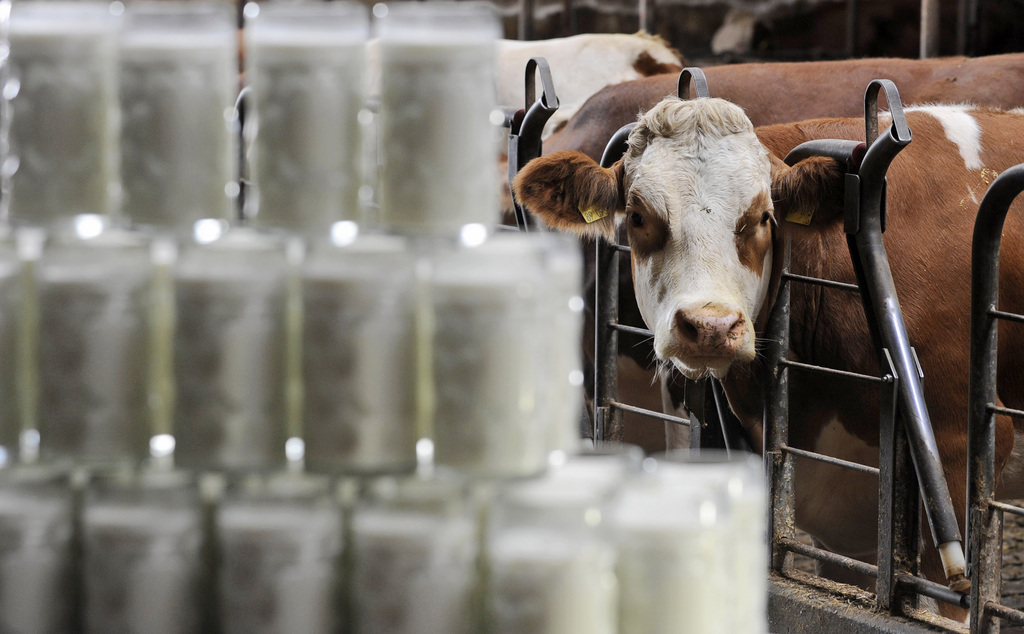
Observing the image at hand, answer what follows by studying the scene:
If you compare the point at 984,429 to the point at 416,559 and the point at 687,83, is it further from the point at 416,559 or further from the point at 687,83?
the point at 416,559

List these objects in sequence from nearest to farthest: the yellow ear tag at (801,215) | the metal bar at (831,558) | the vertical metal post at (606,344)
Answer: the metal bar at (831,558)
the yellow ear tag at (801,215)
the vertical metal post at (606,344)

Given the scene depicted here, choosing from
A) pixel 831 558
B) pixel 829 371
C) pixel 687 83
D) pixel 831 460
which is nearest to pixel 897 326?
pixel 829 371

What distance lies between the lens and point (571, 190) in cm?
311

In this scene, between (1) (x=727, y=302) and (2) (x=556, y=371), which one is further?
(1) (x=727, y=302)

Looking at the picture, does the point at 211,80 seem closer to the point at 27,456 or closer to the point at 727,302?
the point at 27,456

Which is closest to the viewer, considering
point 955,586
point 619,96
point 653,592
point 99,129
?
point 653,592

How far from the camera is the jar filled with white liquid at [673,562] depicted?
1.24m

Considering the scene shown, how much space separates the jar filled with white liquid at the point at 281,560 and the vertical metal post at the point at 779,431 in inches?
74.9

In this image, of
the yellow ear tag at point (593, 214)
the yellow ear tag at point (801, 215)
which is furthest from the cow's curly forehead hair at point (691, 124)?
the yellow ear tag at point (801, 215)

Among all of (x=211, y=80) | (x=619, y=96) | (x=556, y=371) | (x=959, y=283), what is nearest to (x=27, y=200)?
(x=211, y=80)

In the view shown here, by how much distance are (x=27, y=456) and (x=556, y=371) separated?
1.94 ft

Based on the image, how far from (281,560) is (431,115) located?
1.62ft

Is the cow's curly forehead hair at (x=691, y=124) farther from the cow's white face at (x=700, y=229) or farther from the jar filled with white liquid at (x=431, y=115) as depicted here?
the jar filled with white liquid at (x=431, y=115)

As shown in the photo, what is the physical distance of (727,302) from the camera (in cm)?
272
